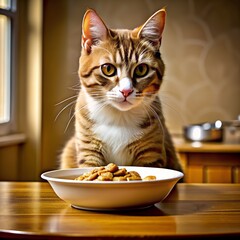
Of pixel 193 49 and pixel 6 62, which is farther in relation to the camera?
pixel 193 49

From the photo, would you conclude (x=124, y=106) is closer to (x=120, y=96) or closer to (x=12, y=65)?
(x=120, y=96)

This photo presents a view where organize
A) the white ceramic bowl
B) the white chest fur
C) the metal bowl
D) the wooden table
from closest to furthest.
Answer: the wooden table
the white ceramic bowl
the white chest fur
the metal bowl

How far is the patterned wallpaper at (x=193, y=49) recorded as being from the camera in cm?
336

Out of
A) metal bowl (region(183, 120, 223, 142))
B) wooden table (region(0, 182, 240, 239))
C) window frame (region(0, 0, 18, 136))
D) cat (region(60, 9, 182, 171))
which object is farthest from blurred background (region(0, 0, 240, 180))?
wooden table (region(0, 182, 240, 239))

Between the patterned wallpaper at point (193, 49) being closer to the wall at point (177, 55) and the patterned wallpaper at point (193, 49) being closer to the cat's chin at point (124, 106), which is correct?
the wall at point (177, 55)

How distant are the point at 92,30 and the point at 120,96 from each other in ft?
0.67

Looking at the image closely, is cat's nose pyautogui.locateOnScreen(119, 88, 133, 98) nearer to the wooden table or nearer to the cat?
the cat

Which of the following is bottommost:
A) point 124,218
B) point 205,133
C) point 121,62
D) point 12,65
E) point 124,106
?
point 124,218

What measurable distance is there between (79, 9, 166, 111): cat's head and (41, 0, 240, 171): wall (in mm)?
1937

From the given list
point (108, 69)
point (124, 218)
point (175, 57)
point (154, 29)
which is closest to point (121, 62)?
point (108, 69)

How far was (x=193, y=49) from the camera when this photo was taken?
3383mm

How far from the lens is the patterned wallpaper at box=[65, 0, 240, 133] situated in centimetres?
336

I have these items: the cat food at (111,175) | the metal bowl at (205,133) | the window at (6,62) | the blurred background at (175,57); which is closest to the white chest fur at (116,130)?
→ the cat food at (111,175)

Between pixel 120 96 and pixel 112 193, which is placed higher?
pixel 120 96
